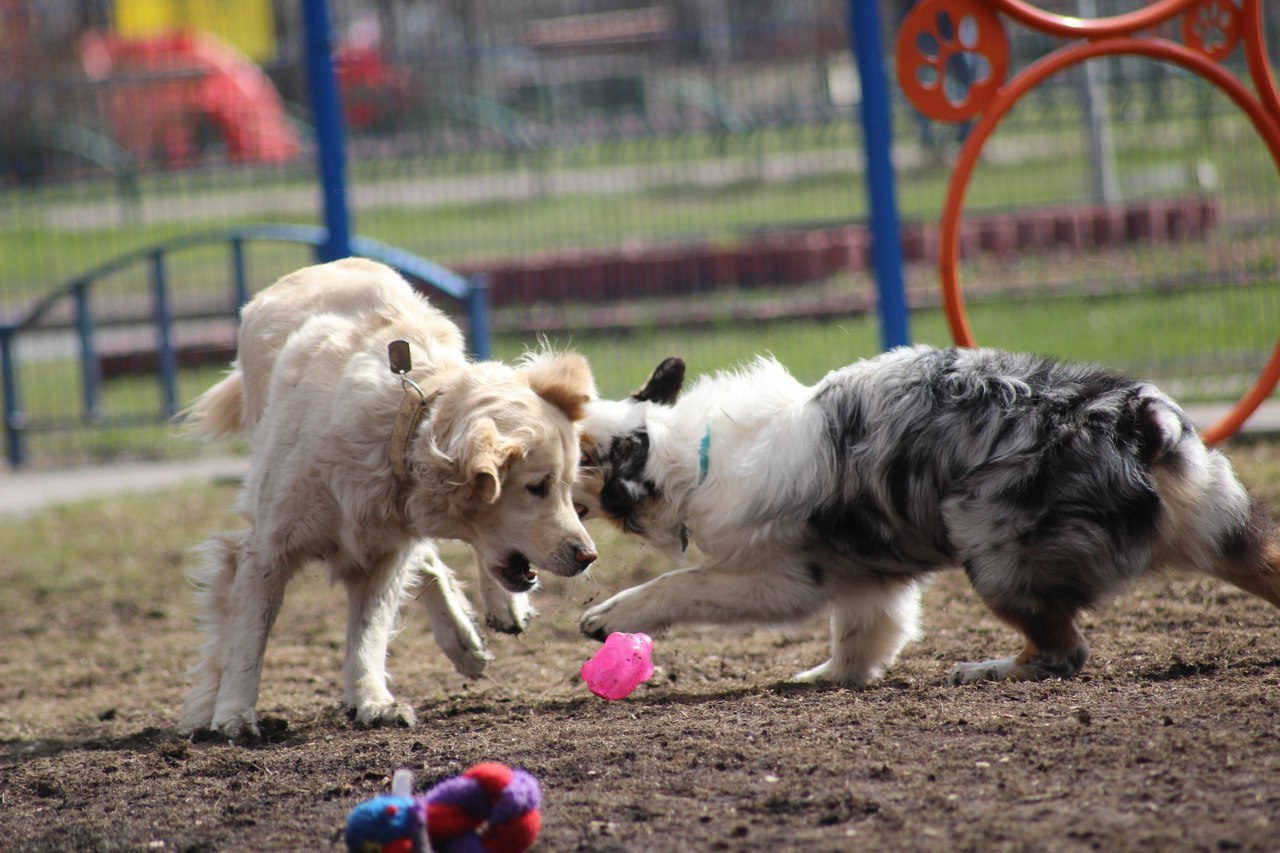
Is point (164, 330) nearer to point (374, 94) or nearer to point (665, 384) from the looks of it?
point (374, 94)

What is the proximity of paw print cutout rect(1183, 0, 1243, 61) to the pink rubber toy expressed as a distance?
4.30 m

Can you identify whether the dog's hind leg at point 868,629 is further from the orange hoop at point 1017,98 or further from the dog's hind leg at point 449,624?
the orange hoop at point 1017,98

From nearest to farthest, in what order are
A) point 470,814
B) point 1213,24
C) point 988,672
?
point 470,814 < point 988,672 < point 1213,24

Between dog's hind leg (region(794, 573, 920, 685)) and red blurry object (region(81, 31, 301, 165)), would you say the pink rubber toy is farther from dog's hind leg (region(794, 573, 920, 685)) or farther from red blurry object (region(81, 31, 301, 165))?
red blurry object (region(81, 31, 301, 165))

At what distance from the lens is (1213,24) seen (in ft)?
23.1

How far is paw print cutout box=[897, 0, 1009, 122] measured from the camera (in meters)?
6.65

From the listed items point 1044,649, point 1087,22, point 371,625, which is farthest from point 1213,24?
point 371,625

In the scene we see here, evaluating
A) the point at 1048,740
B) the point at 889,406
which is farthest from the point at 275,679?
the point at 1048,740

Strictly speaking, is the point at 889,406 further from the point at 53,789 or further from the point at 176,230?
the point at 176,230

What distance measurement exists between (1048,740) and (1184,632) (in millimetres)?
1747

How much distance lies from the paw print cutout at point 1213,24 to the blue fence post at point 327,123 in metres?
4.62

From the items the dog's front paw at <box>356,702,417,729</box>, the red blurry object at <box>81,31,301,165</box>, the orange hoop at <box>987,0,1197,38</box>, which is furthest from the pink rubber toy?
the red blurry object at <box>81,31,301,165</box>

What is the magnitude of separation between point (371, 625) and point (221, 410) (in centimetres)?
129

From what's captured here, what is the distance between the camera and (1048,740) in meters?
3.83
